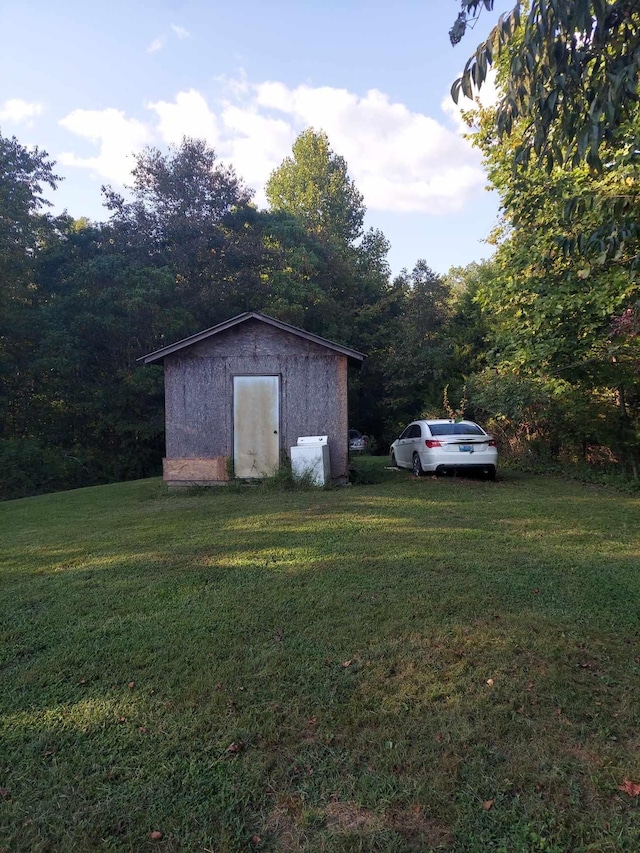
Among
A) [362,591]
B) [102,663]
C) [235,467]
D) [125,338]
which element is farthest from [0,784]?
[125,338]

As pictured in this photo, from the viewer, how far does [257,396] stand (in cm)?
1283

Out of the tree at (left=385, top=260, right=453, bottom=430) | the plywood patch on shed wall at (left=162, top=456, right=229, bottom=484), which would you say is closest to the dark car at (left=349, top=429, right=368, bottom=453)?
the tree at (left=385, top=260, right=453, bottom=430)

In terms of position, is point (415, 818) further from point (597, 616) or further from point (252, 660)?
point (597, 616)

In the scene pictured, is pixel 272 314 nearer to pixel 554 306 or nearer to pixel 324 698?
pixel 554 306

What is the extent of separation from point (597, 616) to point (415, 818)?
2.59 metres

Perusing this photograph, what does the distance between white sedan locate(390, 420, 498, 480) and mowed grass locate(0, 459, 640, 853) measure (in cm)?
586

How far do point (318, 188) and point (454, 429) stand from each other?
31.5m

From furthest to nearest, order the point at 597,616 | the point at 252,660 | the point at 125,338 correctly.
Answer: the point at 125,338
the point at 597,616
the point at 252,660

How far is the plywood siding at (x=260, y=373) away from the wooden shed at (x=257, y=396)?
22 mm

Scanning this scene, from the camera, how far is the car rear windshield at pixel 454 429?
12.9m

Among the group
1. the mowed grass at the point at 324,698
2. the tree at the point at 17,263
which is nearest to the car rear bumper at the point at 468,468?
the mowed grass at the point at 324,698

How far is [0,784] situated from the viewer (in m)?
2.57

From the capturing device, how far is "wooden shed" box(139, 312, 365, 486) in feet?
41.9

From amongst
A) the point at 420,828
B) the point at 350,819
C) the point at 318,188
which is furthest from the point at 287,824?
the point at 318,188
